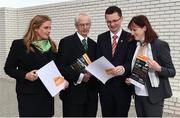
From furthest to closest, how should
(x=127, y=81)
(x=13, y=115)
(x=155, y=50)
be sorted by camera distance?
(x=13, y=115) → (x=127, y=81) → (x=155, y=50)

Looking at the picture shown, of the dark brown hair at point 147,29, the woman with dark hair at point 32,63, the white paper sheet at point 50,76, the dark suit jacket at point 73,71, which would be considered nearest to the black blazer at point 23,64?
the woman with dark hair at point 32,63

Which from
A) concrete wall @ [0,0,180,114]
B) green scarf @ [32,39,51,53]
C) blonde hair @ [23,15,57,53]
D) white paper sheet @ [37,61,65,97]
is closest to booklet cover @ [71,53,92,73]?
white paper sheet @ [37,61,65,97]

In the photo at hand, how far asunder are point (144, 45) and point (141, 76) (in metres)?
0.32

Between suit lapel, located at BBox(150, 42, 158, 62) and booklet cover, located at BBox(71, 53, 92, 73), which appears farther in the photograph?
booklet cover, located at BBox(71, 53, 92, 73)

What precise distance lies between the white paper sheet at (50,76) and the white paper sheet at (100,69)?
0.36 metres

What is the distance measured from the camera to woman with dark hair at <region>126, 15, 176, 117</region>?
3.67 meters

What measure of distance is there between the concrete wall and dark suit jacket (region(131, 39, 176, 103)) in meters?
3.09

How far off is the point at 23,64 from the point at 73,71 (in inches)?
22.8

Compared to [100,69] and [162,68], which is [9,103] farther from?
[162,68]

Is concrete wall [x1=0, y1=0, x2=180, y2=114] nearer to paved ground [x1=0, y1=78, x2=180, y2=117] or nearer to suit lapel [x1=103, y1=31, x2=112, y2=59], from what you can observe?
paved ground [x1=0, y1=78, x2=180, y2=117]

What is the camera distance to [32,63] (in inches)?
157

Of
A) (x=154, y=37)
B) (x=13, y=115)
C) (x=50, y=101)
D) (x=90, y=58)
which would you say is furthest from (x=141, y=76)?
(x=13, y=115)

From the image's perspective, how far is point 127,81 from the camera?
3930mm

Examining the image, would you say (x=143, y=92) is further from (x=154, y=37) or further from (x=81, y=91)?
(x=81, y=91)
